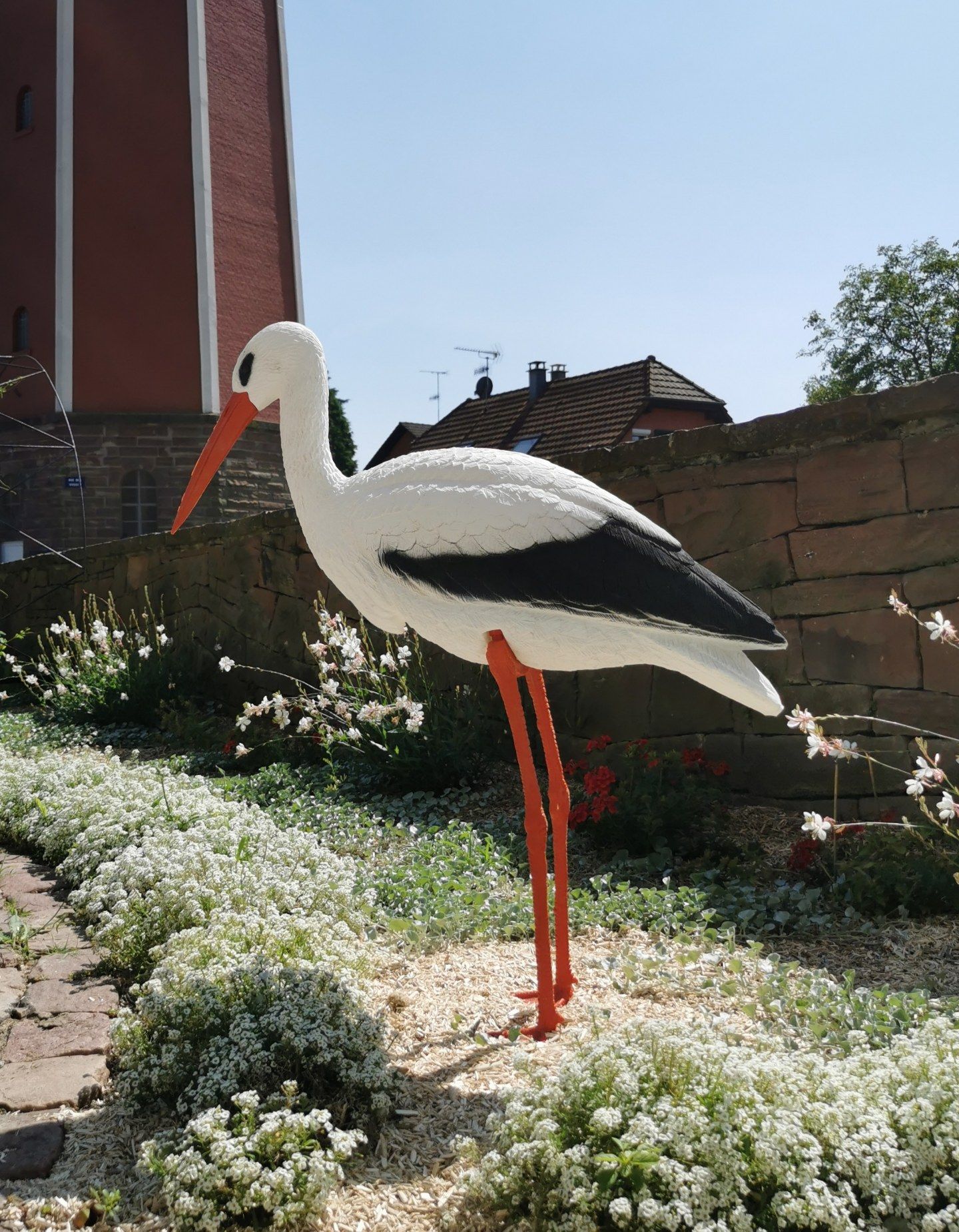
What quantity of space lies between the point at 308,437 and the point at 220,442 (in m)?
0.41

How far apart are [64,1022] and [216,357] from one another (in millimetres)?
16012

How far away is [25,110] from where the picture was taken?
699 inches

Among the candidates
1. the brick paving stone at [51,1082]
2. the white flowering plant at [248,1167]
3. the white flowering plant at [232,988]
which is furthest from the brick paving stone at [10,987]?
the white flowering plant at [248,1167]

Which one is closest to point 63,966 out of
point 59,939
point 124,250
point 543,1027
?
point 59,939

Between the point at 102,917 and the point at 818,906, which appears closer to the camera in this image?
the point at 102,917

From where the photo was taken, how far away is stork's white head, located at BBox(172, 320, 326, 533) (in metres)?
3.35

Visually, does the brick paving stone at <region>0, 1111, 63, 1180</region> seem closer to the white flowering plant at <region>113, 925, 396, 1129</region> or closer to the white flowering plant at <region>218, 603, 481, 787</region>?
the white flowering plant at <region>113, 925, 396, 1129</region>

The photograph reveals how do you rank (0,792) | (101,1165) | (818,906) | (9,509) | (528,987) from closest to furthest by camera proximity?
(101,1165) → (528,987) → (818,906) → (0,792) → (9,509)

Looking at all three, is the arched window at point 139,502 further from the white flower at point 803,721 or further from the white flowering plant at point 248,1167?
the white flowering plant at point 248,1167

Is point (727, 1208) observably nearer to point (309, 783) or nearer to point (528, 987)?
point (528, 987)

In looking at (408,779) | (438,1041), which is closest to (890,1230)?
(438,1041)

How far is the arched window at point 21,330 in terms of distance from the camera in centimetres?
1770

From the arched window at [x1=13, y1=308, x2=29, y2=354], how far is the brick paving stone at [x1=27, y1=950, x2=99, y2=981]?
53.3ft

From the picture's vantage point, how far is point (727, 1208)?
1932 millimetres
